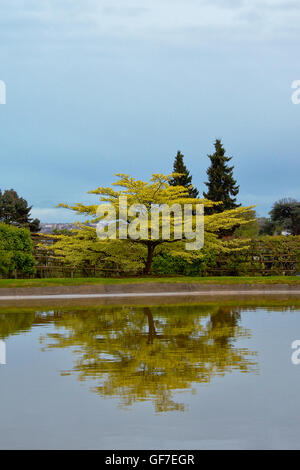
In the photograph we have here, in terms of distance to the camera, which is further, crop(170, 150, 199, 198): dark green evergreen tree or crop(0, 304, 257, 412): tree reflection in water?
crop(170, 150, 199, 198): dark green evergreen tree

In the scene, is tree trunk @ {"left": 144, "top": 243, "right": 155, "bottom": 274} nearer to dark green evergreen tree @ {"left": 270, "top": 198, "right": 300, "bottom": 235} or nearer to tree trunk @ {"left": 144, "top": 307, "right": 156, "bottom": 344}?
tree trunk @ {"left": 144, "top": 307, "right": 156, "bottom": 344}

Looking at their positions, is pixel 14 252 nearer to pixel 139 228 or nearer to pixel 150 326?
pixel 139 228

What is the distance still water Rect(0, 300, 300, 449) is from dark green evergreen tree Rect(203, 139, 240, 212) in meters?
35.8

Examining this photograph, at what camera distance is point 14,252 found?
24516mm

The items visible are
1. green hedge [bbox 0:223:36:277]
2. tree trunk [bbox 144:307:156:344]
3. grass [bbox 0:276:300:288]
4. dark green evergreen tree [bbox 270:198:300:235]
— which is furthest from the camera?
dark green evergreen tree [bbox 270:198:300:235]

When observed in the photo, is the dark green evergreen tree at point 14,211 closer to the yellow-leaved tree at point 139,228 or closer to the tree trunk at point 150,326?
the yellow-leaved tree at point 139,228

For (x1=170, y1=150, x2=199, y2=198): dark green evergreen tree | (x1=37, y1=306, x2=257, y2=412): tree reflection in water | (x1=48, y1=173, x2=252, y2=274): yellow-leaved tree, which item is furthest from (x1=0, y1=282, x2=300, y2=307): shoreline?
(x1=170, y1=150, x2=199, y2=198): dark green evergreen tree

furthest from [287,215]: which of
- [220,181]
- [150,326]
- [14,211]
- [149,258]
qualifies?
[150,326]

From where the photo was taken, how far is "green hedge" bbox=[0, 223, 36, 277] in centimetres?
2391

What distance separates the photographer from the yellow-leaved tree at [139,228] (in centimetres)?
2580

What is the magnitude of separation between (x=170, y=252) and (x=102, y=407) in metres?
21.3

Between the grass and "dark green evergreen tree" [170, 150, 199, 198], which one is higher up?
"dark green evergreen tree" [170, 150, 199, 198]

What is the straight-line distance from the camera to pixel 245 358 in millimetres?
7453
